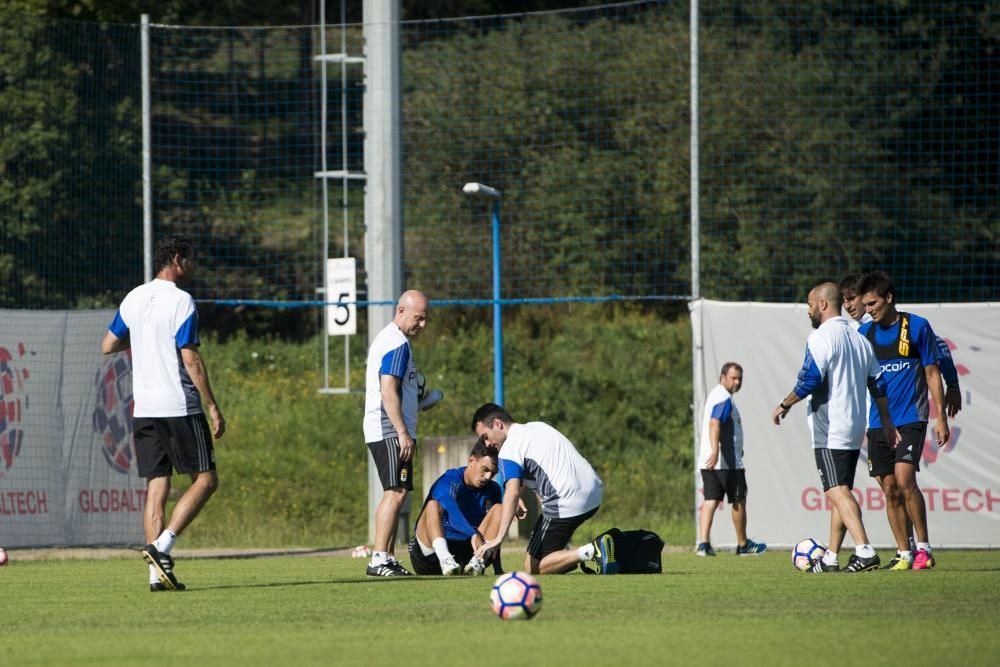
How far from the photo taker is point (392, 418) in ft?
33.2

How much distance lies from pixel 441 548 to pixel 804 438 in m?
5.43

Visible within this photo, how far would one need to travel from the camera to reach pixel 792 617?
713cm

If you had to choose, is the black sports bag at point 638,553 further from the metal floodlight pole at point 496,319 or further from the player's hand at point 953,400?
the metal floodlight pole at point 496,319

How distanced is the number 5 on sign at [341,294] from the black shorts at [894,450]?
6851mm

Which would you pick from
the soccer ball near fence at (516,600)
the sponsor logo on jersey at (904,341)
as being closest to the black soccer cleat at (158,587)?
the soccer ball near fence at (516,600)

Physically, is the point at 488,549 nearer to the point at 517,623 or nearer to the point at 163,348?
the point at 163,348

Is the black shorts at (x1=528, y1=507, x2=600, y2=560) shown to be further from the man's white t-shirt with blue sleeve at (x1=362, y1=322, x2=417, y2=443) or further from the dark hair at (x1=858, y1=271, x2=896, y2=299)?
the dark hair at (x1=858, y1=271, x2=896, y2=299)

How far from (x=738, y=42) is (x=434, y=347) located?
6.77 m

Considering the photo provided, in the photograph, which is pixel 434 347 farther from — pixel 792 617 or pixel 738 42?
pixel 792 617

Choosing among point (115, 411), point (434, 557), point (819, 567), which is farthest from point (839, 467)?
point (115, 411)

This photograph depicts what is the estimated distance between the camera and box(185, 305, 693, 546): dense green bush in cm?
1962

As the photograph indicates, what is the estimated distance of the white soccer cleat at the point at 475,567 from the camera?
10.0 m

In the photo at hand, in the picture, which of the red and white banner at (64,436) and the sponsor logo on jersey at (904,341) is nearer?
the sponsor logo on jersey at (904,341)

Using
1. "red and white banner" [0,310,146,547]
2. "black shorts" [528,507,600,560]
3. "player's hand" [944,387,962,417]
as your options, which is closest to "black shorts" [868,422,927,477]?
"player's hand" [944,387,962,417]
